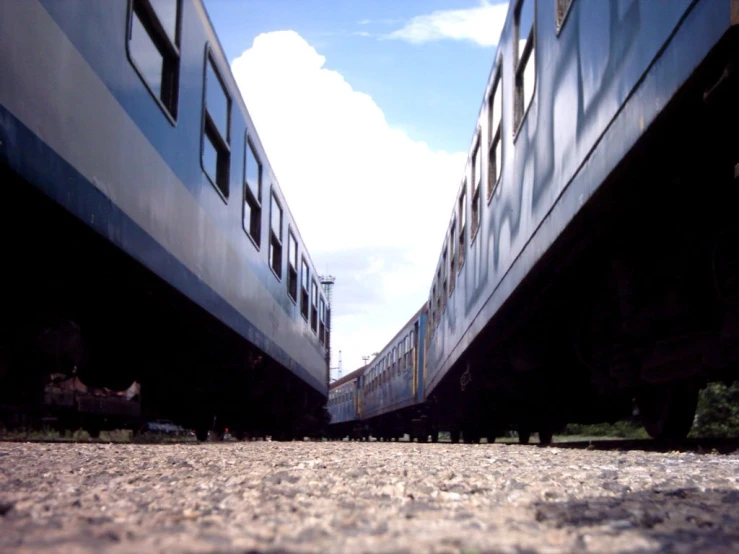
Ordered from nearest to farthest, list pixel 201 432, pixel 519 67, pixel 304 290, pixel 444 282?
pixel 519 67, pixel 201 432, pixel 444 282, pixel 304 290

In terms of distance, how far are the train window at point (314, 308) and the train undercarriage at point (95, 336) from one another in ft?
11.7

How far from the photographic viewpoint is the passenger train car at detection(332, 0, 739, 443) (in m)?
2.76

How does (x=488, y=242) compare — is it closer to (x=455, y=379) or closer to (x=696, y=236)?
(x=696, y=236)

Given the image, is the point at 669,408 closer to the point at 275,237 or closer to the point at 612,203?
the point at 612,203

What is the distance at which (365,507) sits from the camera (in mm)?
1990

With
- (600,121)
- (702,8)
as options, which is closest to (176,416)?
(600,121)

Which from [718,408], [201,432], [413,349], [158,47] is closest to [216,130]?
[158,47]

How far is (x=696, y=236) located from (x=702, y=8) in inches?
58.8

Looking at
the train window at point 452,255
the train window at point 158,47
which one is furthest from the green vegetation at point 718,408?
the train window at point 158,47

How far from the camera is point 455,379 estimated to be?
1028cm

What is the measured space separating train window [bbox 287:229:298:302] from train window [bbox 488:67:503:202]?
13.1ft

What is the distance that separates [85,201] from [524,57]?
309 centimetres

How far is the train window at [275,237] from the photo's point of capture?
850 cm

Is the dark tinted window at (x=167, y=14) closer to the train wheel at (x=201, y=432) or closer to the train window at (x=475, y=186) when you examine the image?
the train window at (x=475, y=186)
